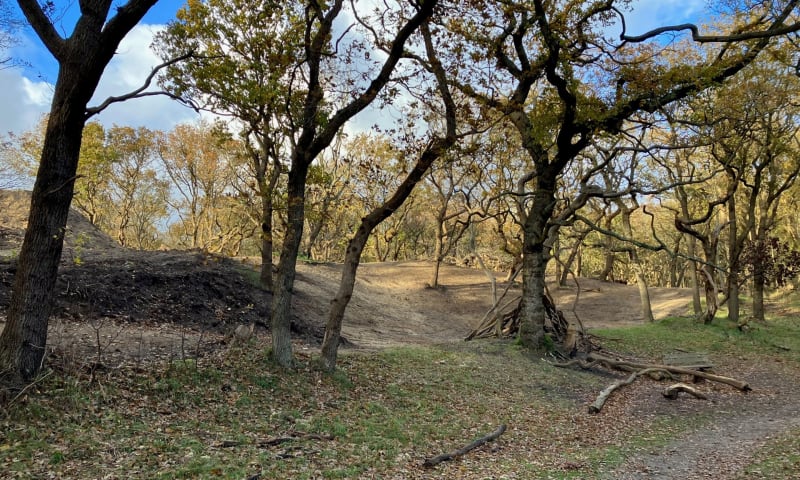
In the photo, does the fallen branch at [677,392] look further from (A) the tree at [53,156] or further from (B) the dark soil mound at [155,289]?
(A) the tree at [53,156]

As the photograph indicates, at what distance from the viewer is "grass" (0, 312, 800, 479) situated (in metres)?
5.30

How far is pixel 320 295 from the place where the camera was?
2023cm

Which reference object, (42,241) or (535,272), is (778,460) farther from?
(42,241)

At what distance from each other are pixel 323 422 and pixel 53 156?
4.98m

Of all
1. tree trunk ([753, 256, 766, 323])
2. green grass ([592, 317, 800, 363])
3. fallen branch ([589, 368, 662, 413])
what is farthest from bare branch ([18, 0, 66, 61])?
tree trunk ([753, 256, 766, 323])

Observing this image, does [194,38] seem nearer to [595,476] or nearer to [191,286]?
[191,286]

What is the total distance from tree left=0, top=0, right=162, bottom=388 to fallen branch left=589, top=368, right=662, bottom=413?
9237mm

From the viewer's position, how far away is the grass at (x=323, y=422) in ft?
17.4

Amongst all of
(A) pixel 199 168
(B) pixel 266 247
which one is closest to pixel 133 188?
(A) pixel 199 168

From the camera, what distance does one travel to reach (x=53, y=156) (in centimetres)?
623

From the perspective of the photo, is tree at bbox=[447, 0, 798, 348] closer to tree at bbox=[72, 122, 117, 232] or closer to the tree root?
the tree root

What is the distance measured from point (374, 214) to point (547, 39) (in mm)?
5513

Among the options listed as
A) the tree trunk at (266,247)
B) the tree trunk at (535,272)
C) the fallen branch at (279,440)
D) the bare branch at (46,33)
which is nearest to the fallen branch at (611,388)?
the tree trunk at (535,272)

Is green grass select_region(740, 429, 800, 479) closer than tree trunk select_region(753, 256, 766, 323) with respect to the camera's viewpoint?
Yes
